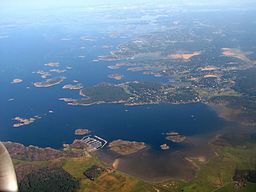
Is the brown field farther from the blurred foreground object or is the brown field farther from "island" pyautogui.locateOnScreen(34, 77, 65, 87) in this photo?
the blurred foreground object

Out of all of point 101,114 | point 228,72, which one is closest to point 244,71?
point 228,72

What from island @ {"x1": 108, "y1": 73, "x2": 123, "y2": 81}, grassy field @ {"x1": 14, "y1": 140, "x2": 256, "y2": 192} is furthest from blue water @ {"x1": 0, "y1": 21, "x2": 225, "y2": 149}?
grassy field @ {"x1": 14, "y1": 140, "x2": 256, "y2": 192}

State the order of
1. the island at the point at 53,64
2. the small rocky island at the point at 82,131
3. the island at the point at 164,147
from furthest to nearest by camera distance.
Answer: the island at the point at 53,64 < the small rocky island at the point at 82,131 < the island at the point at 164,147

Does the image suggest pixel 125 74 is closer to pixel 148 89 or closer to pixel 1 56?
pixel 148 89

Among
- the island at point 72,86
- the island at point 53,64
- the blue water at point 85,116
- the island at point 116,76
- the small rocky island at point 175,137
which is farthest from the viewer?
the island at point 53,64

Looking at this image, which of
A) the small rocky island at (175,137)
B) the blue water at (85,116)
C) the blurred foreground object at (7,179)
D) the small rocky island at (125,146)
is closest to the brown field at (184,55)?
the blue water at (85,116)

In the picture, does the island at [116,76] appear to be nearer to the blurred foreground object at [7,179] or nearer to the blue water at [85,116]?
the blue water at [85,116]

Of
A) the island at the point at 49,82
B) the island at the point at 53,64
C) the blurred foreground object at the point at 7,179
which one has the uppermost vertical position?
the blurred foreground object at the point at 7,179
